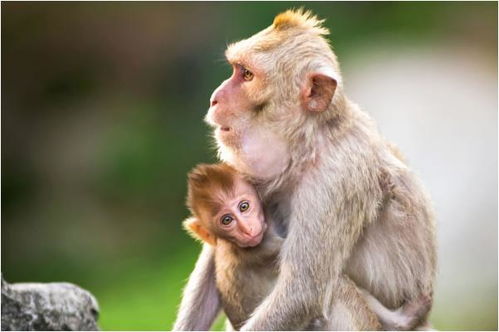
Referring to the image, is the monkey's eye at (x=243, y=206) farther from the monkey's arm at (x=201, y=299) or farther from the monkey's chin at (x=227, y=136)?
the monkey's arm at (x=201, y=299)

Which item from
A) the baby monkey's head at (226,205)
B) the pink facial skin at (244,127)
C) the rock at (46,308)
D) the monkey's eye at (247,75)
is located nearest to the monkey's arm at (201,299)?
the baby monkey's head at (226,205)

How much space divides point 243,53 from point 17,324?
2.50 meters

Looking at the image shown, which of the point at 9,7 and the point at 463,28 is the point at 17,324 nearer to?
the point at 9,7

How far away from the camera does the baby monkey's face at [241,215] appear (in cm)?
646

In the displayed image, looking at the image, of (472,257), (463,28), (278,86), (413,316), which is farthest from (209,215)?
(463,28)

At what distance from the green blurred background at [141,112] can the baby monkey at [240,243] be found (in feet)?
23.7

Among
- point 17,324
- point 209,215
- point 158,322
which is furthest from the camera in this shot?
point 158,322

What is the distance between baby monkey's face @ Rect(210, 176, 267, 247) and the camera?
6.46m

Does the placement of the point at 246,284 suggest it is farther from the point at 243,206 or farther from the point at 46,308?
the point at 46,308

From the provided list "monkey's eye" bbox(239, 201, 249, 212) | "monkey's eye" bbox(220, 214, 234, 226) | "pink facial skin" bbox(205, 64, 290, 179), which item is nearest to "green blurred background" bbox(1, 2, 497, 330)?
"monkey's eye" bbox(220, 214, 234, 226)

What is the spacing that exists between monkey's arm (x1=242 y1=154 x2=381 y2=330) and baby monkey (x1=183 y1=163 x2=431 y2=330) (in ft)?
0.83

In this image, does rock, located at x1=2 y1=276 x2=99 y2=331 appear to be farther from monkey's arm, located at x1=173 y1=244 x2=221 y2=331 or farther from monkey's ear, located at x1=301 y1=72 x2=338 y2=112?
monkey's ear, located at x1=301 y1=72 x2=338 y2=112

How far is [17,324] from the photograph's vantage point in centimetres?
734

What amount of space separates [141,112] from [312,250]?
9.44m
